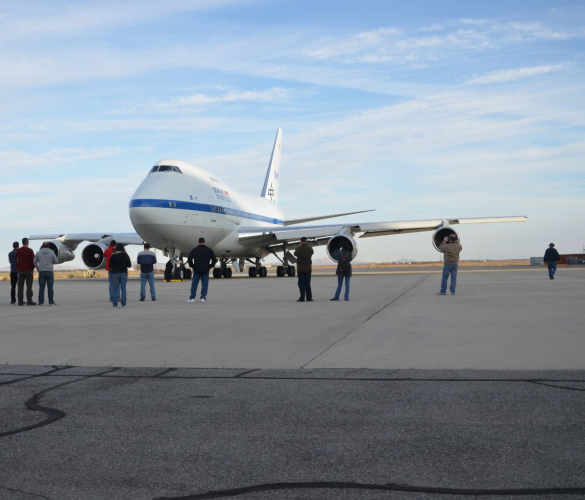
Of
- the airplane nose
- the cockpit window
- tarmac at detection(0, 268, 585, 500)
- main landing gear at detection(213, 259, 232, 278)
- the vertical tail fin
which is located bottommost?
tarmac at detection(0, 268, 585, 500)

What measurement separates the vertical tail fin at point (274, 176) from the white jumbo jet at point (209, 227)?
249 inches

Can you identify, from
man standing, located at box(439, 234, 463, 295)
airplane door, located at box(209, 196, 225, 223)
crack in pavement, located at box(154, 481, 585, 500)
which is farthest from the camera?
airplane door, located at box(209, 196, 225, 223)

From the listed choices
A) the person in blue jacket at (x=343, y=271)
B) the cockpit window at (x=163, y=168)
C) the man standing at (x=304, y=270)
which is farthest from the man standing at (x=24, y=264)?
the cockpit window at (x=163, y=168)

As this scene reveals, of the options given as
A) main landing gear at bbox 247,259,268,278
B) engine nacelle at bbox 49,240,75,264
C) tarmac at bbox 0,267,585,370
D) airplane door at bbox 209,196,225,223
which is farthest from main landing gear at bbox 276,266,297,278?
tarmac at bbox 0,267,585,370

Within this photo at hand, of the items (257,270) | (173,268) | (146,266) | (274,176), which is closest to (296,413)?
(146,266)

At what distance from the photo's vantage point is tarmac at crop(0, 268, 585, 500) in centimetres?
327

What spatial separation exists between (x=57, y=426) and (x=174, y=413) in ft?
2.58

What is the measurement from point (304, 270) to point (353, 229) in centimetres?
1628

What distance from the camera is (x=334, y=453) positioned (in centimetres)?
371

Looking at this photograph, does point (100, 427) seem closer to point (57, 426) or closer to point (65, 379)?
point (57, 426)

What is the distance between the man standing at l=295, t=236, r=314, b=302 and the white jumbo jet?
343 inches

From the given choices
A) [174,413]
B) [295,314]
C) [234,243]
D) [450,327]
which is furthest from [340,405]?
[234,243]

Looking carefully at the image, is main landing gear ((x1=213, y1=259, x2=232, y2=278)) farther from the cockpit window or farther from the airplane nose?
→ the airplane nose

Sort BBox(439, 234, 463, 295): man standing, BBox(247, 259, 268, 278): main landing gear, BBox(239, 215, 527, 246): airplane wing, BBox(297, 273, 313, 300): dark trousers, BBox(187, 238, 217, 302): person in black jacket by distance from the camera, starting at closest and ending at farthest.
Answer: BBox(297, 273, 313, 300): dark trousers, BBox(187, 238, 217, 302): person in black jacket, BBox(439, 234, 463, 295): man standing, BBox(239, 215, 527, 246): airplane wing, BBox(247, 259, 268, 278): main landing gear
